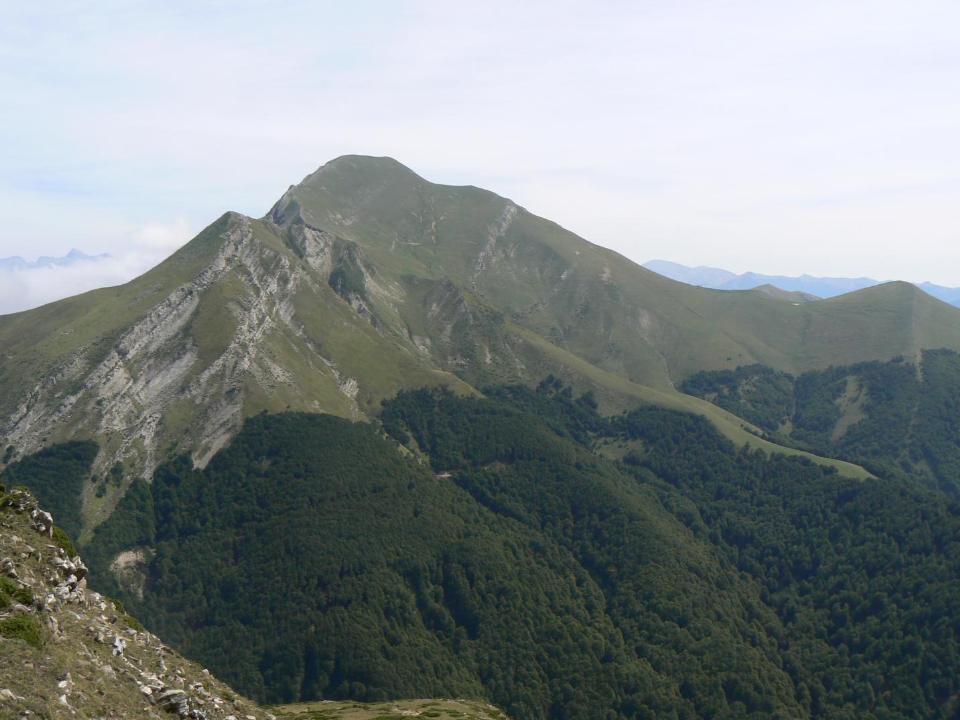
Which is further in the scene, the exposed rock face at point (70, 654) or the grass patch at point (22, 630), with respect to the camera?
the grass patch at point (22, 630)

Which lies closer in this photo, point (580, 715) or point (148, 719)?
point (148, 719)

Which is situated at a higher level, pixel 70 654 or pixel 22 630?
pixel 22 630

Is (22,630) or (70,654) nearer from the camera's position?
(22,630)

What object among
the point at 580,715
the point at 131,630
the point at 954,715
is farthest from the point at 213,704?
the point at 954,715

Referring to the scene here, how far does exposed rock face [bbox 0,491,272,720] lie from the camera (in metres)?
47.6

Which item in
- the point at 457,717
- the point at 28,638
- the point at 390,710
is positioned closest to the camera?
the point at 28,638

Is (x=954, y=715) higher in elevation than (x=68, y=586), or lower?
lower

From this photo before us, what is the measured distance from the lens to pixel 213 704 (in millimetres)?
62094

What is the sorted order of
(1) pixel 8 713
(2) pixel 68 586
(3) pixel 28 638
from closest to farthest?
(1) pixel 8 713 < (3) pixel 28 638 < (2) pixel 68 586

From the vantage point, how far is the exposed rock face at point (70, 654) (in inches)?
1875

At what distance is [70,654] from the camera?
52969 millimetres

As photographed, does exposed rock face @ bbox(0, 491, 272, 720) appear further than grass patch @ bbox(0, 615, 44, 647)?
No

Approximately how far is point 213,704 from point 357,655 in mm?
145536

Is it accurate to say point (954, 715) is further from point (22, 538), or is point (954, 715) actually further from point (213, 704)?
point (22, 538)
